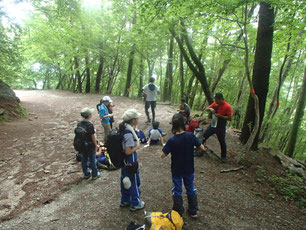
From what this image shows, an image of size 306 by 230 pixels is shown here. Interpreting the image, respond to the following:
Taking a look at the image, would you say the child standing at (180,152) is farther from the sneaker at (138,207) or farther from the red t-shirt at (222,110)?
the red t-shirt at (222,110)

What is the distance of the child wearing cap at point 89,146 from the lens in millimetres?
4242

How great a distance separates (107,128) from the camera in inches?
250

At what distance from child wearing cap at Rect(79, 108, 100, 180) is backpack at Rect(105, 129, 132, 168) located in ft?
4.84

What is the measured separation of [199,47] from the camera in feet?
39.0

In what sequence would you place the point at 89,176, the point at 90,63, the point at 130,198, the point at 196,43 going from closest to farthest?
the point at 130,198, the point at 89,176, the point at 196,43, the point at 90,63

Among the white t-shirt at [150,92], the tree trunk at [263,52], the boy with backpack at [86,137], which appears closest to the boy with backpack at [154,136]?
the white t-shirt at [150,92]

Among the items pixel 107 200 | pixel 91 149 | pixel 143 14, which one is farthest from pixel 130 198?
pixel 143 14

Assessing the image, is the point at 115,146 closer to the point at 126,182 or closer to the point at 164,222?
the point at 126,182

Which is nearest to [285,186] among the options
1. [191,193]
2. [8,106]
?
[191,193]

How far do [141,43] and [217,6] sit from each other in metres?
10.2

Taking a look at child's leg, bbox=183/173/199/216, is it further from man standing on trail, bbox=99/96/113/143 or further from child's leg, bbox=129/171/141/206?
man standing on trail, bbox=99/96/113/143

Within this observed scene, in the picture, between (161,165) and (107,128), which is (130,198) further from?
(107,128)

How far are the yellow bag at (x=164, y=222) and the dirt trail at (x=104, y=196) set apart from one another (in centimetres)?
61

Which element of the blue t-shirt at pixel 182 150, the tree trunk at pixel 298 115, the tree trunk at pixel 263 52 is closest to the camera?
the blue t-shirt at pixel 182 150
